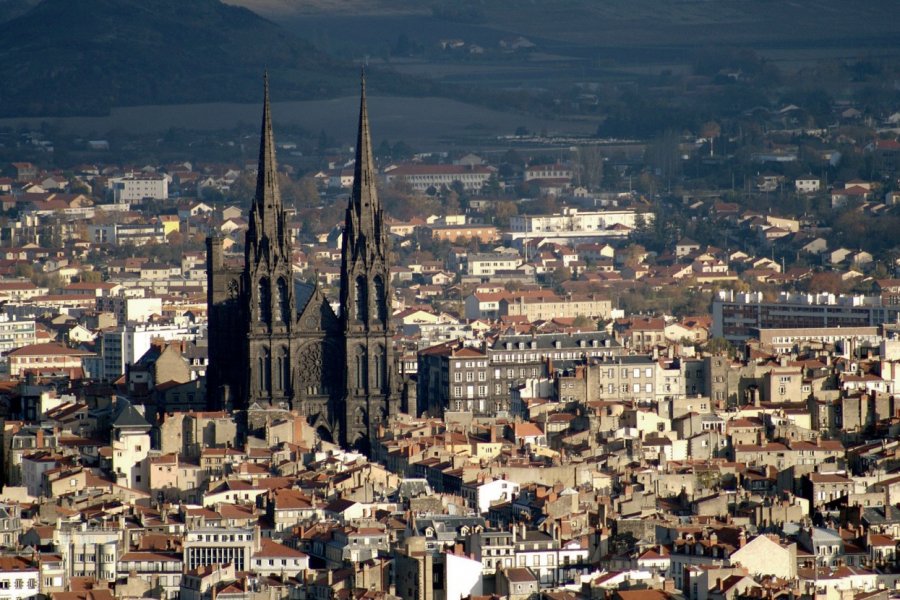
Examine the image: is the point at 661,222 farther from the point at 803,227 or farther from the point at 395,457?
the point at 395,457

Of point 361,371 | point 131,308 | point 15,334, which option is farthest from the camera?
point 131,308

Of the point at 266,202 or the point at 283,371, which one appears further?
the point at 266,202

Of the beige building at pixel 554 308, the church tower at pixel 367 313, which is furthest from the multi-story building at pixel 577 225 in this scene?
the church tower at pixel 367 313

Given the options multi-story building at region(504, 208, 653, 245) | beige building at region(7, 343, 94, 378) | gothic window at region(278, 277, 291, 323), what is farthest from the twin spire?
multi-story building at region(504, 208, 653, 245)

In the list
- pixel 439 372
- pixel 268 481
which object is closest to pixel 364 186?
pixel 439 372

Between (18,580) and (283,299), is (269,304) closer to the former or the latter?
(283,299)

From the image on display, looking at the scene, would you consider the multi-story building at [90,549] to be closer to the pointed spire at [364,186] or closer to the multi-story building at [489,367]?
the pointed spire at [364,186]

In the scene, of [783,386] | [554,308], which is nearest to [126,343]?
[554,308]
